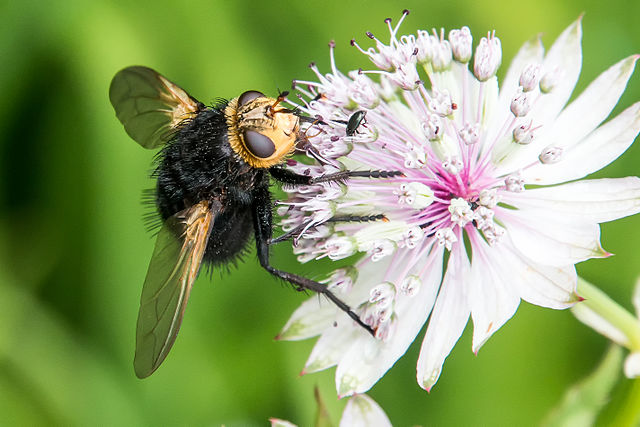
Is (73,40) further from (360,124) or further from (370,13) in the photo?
→ (360,124)

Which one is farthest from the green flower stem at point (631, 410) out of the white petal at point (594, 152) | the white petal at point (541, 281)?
the white petal at point (594, 152)

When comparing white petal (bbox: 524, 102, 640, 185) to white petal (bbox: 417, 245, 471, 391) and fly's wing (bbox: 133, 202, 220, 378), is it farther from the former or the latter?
fly's wing (bbox: 133, 202, 220, 378)

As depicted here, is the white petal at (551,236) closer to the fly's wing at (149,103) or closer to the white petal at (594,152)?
the white petal at (594,152)

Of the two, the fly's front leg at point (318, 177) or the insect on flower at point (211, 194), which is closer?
the insect on flower at point (211, 194)

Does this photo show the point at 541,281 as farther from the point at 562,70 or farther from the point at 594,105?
the point at 562,70

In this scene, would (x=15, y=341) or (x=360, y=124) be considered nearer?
(x=360, y=124)

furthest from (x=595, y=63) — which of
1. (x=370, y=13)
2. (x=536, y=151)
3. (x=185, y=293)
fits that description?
(x=185, y=293)
